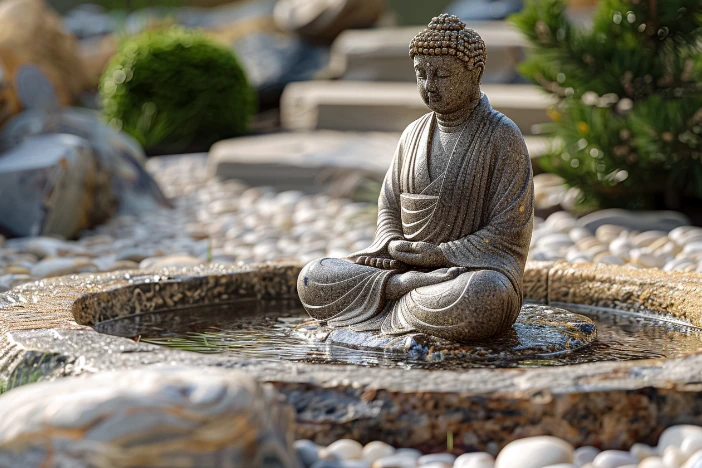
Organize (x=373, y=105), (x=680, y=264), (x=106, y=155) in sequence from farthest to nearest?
(x=373, y=105)
(x=106, y=155)
(x=680, y=264)

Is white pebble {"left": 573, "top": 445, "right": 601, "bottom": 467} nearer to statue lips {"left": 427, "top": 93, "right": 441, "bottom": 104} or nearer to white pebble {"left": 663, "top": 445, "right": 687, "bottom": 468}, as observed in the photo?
white pebble {"left": 663, "top": 445, "right": 687, "bottom": 468}

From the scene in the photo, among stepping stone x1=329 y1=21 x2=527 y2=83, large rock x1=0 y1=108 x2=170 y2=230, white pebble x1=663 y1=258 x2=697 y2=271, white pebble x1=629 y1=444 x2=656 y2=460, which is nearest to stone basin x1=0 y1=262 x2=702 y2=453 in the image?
white pebble x1=629 y1=444 x2=656 y2=460

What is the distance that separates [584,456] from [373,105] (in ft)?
23.9

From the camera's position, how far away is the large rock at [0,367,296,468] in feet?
6.28

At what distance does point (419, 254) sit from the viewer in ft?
10.6

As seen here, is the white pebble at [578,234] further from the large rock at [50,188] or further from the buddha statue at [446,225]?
the large rock at [50,188]

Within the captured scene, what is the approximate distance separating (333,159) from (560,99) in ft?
6.77

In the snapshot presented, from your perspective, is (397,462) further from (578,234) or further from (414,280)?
(578,234)

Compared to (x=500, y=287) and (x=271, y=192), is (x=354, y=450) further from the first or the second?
(x=271, y=192)

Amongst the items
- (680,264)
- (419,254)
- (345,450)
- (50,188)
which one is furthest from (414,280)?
(50,188)

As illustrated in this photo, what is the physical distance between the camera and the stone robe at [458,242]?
3041 millimetres

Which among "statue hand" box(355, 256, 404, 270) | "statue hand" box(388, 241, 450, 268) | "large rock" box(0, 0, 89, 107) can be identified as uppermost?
"large rock" box(0, 0, 89, 107)

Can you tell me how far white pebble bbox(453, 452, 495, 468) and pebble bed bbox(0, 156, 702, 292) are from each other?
2463 millimetres

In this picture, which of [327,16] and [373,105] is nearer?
[373,105]
